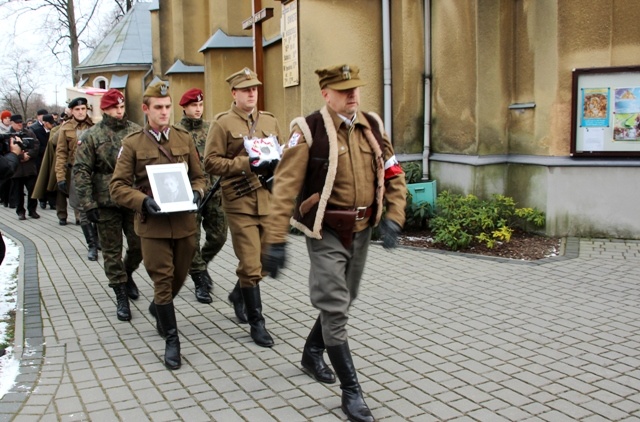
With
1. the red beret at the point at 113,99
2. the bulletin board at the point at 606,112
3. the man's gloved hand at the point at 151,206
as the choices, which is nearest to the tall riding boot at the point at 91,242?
the red beret at the point at 113,99

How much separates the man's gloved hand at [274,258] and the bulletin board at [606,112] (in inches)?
239

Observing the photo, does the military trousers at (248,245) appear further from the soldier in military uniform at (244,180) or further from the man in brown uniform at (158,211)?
the man in brown uniform at (158,211)

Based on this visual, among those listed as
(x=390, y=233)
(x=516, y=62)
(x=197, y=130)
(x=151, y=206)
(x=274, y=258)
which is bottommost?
(x=274, y=258)

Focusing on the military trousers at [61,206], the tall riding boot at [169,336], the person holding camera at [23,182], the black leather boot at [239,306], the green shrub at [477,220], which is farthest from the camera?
the person holding camera at [23,182]

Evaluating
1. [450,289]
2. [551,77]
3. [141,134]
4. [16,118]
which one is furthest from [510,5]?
[16,118]

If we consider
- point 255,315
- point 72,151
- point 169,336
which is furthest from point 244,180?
point 72,151

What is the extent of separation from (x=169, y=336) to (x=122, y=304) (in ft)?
4.64

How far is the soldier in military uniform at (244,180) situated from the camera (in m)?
5.63

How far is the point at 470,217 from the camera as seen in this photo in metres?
9.07

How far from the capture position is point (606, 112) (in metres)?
9.00

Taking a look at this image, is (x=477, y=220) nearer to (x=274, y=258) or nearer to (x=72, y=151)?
(x=274, y=258)

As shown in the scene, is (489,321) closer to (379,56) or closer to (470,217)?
(470,217)

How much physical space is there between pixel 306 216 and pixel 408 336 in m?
1.77

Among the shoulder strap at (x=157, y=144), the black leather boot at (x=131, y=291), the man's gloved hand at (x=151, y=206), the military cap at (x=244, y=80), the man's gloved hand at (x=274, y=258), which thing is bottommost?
the black leather boot at (x=131, y=291)
